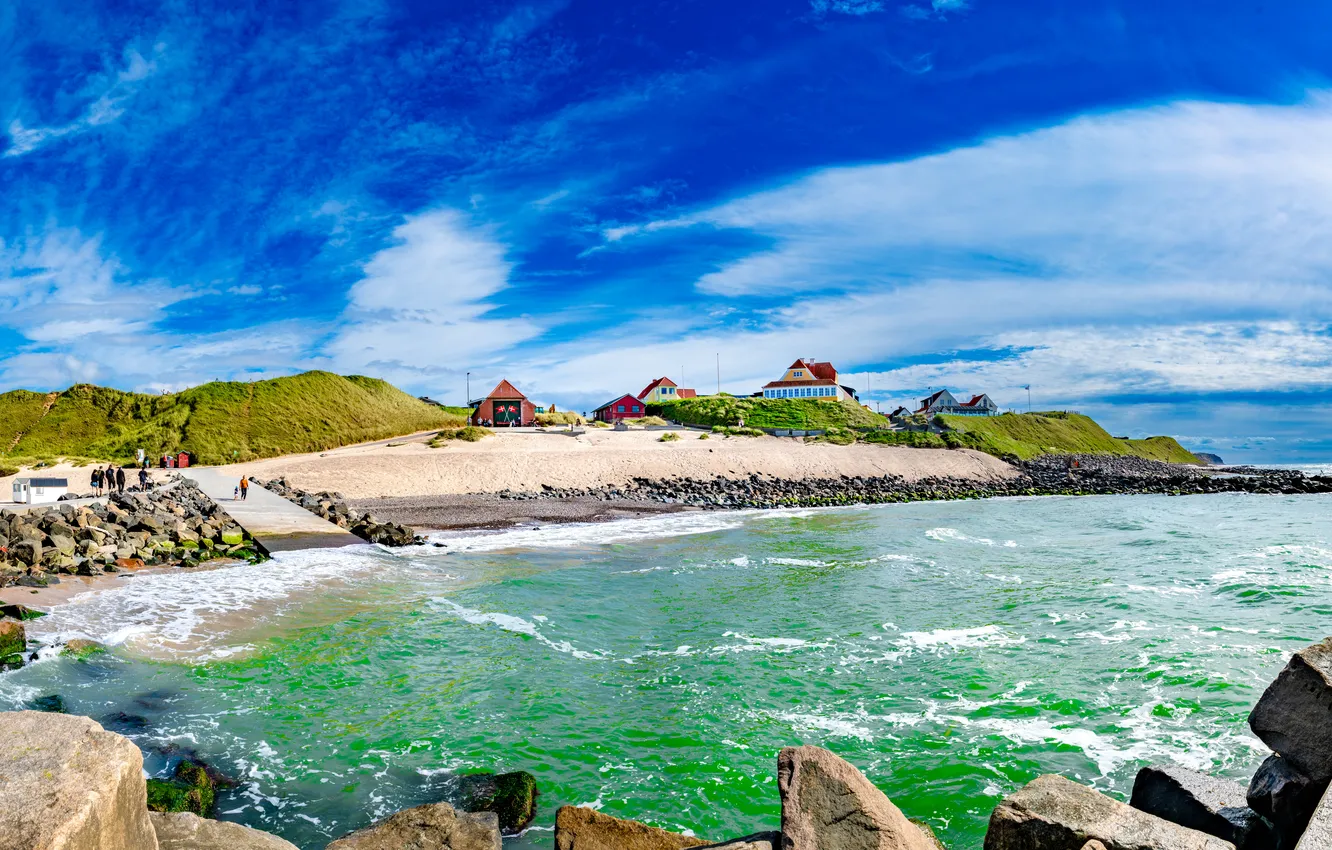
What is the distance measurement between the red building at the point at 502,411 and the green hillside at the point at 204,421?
32.0 feet

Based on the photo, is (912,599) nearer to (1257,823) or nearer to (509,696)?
(509,696)

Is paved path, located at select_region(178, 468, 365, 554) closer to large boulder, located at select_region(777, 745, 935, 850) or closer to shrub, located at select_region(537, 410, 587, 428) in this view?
large boulder, located at select_region(777, 745, 935, 850)

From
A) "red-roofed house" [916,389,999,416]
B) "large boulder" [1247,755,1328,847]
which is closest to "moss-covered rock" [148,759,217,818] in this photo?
"large boulder" [1247,755,1328,847]

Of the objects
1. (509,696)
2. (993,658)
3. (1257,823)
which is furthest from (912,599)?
(1257,823)

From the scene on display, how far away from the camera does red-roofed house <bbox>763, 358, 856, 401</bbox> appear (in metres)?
88.6

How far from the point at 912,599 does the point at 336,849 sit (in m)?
11.5

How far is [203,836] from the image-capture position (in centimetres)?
435

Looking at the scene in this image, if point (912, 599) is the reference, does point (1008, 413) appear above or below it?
above

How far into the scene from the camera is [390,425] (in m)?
53.7

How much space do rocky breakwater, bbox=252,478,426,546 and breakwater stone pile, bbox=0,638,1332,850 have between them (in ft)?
55.0

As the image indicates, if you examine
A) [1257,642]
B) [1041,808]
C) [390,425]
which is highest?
[390,425]

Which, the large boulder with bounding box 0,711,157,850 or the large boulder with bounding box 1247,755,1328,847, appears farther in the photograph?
the large boulder with bounding box 1247,755,1328,847

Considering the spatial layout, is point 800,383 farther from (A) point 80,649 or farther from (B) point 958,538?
(A) point 80,649

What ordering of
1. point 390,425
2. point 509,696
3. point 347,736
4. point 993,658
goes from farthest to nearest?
point 390,425, point 993,658, point 509,696, point 347,736
